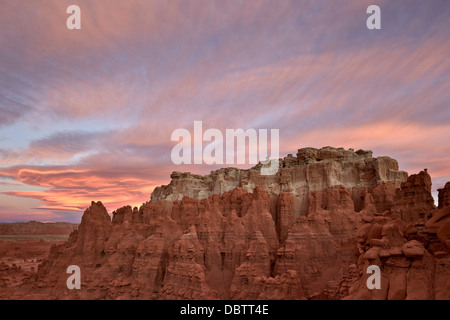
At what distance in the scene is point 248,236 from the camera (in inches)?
1387

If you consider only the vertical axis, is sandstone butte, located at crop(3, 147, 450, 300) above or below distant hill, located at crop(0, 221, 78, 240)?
above

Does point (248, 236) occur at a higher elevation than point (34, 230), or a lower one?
higher

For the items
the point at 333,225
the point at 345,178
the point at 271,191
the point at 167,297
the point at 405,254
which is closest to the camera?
the point at 405,254

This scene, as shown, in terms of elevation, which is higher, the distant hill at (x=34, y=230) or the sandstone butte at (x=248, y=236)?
the sandstone butte at (x=248, y=236)

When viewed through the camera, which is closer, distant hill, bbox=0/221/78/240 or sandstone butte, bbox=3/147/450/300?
sandstone butte, bbox=3/147/450/300

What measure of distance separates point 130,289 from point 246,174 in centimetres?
2295

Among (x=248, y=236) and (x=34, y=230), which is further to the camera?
(x=34, y=230)

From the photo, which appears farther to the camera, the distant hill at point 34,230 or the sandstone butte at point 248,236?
the distant hill at point 34,230

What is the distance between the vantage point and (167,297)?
30.3 metres

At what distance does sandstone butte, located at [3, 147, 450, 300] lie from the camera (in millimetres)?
29625

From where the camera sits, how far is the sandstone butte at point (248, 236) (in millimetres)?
29625
